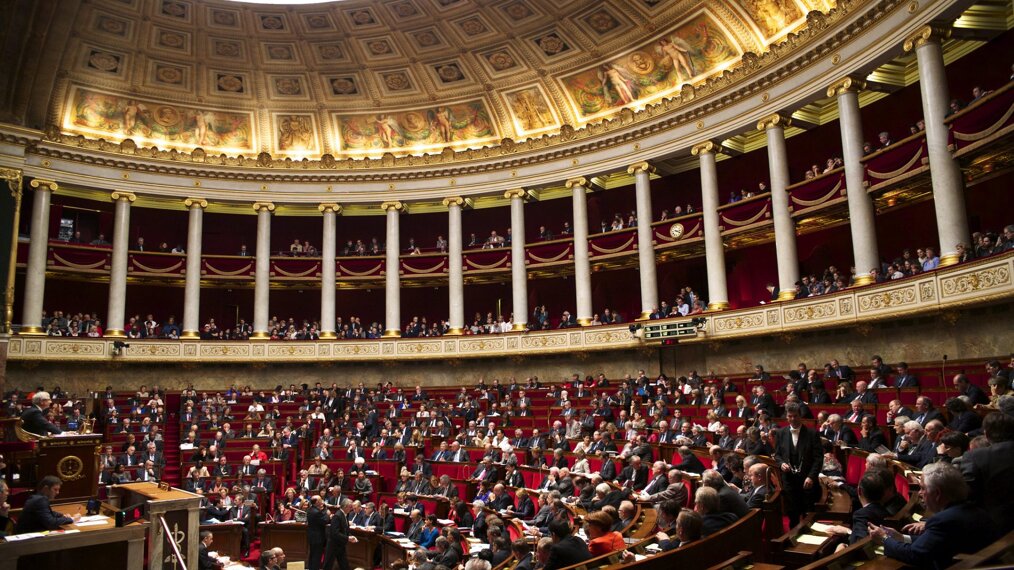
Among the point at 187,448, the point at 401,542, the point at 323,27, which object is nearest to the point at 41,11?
the point at 187,448

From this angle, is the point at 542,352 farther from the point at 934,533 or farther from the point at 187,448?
the point at 934,533

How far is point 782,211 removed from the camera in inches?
815

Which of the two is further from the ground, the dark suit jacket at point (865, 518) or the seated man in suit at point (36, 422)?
the seated man in suit at point (36, 422)

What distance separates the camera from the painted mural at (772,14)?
67.7ft

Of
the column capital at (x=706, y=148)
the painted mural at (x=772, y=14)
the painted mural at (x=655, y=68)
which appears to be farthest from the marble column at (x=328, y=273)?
the painted mural at (x=772, y=14)

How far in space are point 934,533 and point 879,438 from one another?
6072mm

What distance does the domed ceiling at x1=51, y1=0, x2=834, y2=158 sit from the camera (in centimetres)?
2503

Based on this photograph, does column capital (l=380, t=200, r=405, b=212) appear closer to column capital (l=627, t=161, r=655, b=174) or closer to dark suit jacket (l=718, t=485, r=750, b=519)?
column capital (l=627, t=161, r=655, b=174)

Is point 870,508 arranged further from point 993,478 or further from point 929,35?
point 929,35

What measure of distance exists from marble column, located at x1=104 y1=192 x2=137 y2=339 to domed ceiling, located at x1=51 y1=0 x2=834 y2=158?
2647mm

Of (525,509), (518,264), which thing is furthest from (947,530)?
(518,264)

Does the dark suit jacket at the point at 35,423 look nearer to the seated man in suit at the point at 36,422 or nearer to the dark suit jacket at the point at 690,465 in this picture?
the seated man in suit at the point at 36,422

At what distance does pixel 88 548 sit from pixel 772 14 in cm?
2136

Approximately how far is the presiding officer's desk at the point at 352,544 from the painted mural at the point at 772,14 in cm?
1779
